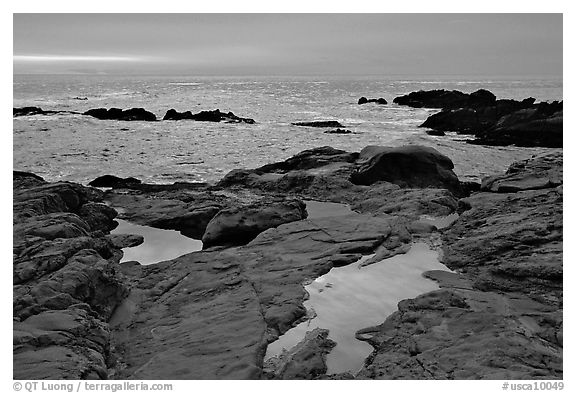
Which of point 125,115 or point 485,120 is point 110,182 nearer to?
point 125,115

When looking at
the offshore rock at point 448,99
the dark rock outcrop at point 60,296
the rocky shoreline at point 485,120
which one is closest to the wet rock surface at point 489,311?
the dark rock outcrop at point 60,296

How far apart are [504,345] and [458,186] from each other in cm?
1015

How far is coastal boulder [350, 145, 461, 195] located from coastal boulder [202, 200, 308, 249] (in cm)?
452

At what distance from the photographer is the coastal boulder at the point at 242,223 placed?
967 cm

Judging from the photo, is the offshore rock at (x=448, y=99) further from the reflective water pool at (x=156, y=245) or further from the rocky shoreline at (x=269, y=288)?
the reflective water pool at (x=156, y=245)

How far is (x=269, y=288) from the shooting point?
280 inches

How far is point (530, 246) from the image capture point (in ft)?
25.5

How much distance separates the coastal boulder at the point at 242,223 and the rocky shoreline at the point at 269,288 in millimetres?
28

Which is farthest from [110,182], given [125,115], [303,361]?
[125,115]

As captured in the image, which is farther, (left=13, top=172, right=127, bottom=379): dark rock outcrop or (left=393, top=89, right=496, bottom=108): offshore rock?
(left=393, top=89, right=496, bottom=108): offshore rock

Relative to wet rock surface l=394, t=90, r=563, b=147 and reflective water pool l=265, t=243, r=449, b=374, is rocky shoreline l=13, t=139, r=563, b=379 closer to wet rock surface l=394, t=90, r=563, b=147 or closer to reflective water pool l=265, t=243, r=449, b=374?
reflective water pool l=265, t=243, r=449, b=374

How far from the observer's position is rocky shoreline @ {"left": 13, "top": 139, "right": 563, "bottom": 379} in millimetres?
5145

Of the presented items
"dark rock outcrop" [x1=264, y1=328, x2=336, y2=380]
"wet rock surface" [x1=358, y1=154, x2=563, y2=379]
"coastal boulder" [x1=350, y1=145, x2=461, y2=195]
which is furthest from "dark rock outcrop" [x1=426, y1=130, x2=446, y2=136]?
"dark rock outcrop" [x1=264, y1=328, x2=336, y2=380]

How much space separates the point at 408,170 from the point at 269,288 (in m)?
8.48
